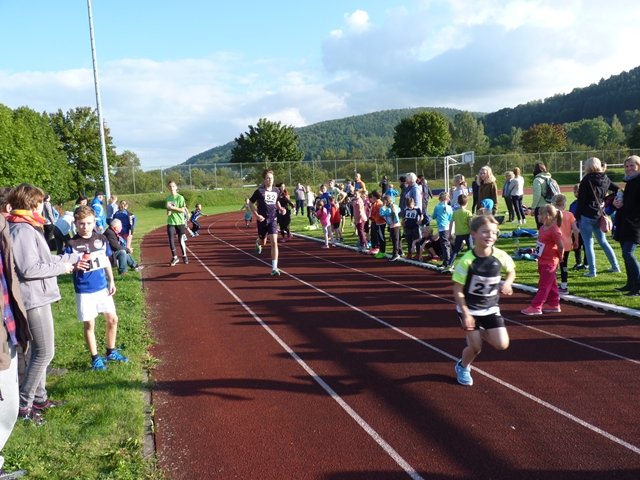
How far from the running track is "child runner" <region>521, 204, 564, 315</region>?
20 cm

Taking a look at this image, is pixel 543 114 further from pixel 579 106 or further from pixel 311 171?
pixel 311 171

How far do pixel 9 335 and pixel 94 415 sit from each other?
1.25 meters

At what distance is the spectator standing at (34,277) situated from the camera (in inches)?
156

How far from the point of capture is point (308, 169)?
4534 centimetres

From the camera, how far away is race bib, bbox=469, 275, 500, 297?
4469mm

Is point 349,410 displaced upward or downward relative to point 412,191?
downward

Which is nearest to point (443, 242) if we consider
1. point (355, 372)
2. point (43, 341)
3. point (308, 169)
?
point (355, 372)

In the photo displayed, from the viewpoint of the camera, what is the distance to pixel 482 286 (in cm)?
449

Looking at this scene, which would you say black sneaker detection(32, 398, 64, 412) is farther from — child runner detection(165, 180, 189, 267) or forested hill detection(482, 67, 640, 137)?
forested hill detection(482, 67, 640, 137)

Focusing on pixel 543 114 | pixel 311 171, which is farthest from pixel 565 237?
pixel 543 114

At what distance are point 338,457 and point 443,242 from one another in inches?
294

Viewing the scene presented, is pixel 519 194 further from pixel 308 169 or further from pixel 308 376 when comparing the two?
pixel 308 169

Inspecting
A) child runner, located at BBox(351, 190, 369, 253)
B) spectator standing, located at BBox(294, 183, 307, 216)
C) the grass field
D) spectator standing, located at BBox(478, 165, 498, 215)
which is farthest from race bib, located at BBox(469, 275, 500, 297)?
spectator standing, located at BBox(294, 183, 307, 216)

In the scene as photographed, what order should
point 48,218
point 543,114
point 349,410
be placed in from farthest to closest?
point 543,114 → point 48,218 → point 349,410
